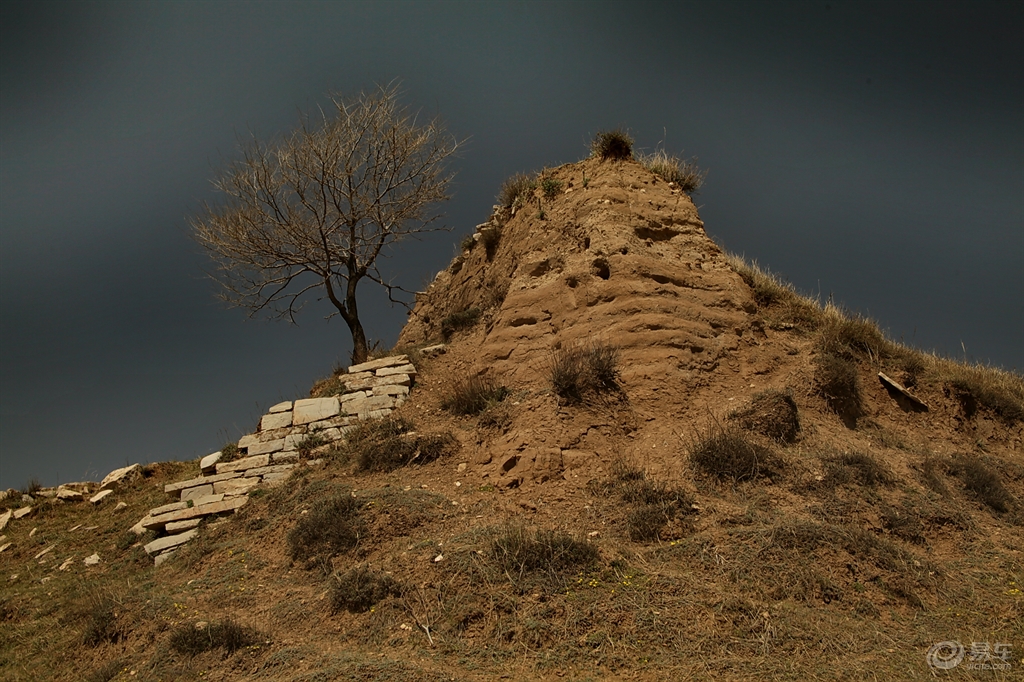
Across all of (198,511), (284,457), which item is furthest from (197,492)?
(284,457)

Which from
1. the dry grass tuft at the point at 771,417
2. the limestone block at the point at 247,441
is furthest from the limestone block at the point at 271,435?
the dry grass tuft at the point at 771,417

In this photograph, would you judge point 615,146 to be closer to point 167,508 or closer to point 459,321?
point 459,321

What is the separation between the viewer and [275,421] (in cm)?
1125

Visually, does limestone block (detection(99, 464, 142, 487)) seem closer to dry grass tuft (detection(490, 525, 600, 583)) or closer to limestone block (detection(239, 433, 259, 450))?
limestone block (detection(239, 433, 259, 450))

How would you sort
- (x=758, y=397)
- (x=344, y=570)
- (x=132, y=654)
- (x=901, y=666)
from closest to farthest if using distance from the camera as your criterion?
(x=901, y=666) < (x=132, y=654) < (x=344, y=570) < (x=758, y=397)

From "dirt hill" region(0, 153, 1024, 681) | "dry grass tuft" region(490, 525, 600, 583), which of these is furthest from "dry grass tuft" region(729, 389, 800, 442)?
"dry grass tuft" region(490, 525, 600, 583)

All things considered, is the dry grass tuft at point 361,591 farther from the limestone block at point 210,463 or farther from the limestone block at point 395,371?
the limestone block at point 395,371

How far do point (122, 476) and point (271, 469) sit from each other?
4783 mm

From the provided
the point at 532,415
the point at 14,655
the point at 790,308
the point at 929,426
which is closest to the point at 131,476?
the point at 14,655

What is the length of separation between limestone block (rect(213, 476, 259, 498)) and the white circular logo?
28.2ft

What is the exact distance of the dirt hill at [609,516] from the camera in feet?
18.7

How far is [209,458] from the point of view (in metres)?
11.1

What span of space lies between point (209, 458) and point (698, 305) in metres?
8.33

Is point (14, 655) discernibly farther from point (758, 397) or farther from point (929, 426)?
point (929, 426)
